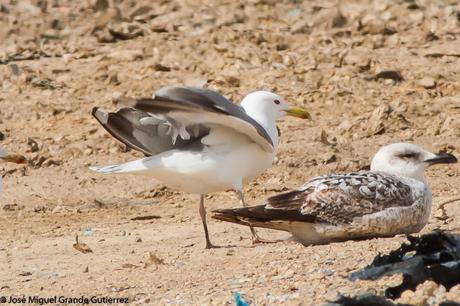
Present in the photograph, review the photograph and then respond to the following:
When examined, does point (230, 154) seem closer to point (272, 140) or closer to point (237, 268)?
point (272, 140)

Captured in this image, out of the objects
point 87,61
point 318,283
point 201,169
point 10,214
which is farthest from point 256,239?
point 87,61

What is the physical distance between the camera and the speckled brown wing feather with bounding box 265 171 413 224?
9367mm

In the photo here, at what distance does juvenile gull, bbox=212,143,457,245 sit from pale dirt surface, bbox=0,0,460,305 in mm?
175

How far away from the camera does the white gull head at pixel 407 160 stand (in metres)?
9.88

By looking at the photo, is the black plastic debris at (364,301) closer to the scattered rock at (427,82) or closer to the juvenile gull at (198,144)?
the juvenile gull at (198,144)

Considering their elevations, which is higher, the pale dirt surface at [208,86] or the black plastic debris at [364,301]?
the black plastic debris at [364,301]

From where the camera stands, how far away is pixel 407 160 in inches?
390

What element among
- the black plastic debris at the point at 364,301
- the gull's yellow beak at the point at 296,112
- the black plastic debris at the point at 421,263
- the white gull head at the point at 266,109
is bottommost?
the gull's yellow beak at the point at 296,112

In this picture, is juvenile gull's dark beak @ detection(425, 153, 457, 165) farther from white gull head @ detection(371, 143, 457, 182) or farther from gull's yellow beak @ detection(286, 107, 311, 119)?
gull's yellow beak @ detection(286, 107, 311, 119)

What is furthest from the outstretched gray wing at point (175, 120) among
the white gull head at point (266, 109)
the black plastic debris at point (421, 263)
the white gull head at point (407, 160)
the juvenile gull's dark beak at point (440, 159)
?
the black plastic debris at point (421, 263)

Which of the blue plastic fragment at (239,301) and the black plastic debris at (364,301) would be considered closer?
the black plastic debris at (364,301)

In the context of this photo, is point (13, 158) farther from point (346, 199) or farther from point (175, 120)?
point (346, 199)

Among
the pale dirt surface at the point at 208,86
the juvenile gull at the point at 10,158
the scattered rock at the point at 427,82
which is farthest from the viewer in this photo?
the scattered rock at the point at 427,82

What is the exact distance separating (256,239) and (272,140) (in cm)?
81
